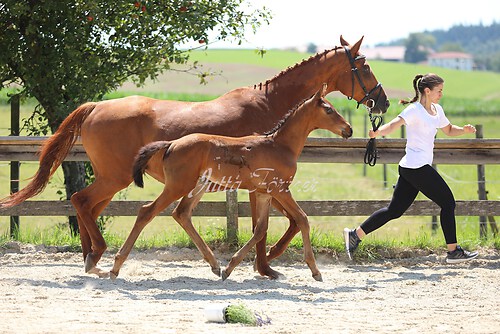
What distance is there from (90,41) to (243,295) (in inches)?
174

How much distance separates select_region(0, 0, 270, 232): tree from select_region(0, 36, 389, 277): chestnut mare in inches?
71.0

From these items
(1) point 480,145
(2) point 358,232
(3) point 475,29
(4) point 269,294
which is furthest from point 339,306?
(3) point 475,29

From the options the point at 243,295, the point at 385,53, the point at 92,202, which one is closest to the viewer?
the point at 243,295

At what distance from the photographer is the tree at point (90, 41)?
30.8 ft

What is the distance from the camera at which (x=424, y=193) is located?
7.46 m

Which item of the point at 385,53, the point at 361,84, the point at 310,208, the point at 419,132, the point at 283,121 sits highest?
the point at 385,53

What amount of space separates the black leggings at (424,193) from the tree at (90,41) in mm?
3298

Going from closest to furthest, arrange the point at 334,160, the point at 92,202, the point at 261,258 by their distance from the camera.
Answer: the point at 261,258, the point at 92,202, the point at 334,160

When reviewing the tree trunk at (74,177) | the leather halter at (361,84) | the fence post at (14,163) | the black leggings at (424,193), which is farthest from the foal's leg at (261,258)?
the fence post at (14,163)

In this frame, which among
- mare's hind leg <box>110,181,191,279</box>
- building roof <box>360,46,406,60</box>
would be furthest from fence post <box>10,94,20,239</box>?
building roof <box>360,46,406,60</box>

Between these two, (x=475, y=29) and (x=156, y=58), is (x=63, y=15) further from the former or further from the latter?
(x=475, y=29)

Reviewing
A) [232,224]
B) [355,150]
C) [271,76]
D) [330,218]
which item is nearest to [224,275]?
[232,224]

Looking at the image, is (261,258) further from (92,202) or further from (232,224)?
(92,202)

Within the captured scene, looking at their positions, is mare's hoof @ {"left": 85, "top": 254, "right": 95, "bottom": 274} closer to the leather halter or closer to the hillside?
the leather halter
